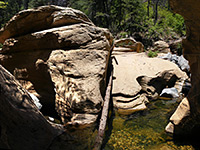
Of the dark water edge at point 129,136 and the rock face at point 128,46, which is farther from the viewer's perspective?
the rock face at point 128,46

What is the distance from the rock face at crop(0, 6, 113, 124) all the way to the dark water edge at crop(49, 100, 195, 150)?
593mm

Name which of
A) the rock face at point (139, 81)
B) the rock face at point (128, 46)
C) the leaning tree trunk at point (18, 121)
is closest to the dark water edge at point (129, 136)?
the leaning tree trunk at point (18, 121)

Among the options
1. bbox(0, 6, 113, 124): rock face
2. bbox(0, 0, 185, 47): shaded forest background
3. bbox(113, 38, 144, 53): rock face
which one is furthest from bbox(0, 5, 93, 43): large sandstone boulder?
bbox(0, 0, 185, 47): shaded forest background

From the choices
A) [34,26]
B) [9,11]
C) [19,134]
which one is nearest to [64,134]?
[19,134]

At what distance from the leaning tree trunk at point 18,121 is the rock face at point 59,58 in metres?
1.42

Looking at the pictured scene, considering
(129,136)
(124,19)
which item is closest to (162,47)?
(124,19)

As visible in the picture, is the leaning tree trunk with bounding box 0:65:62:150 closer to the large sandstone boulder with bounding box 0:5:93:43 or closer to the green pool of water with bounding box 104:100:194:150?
the green pool of water with bounding box 104:100:194:150

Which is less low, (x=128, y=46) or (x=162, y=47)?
(x=128, y=46)

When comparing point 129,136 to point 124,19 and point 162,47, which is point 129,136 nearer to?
point 162,47

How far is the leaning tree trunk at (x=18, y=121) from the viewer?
83.5 inches

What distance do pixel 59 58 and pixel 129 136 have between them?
3.05 m

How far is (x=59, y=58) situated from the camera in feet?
16.3

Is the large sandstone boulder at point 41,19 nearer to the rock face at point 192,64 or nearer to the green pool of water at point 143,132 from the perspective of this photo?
the rock face at point 192,64

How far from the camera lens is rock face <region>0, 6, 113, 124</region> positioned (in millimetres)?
4309
